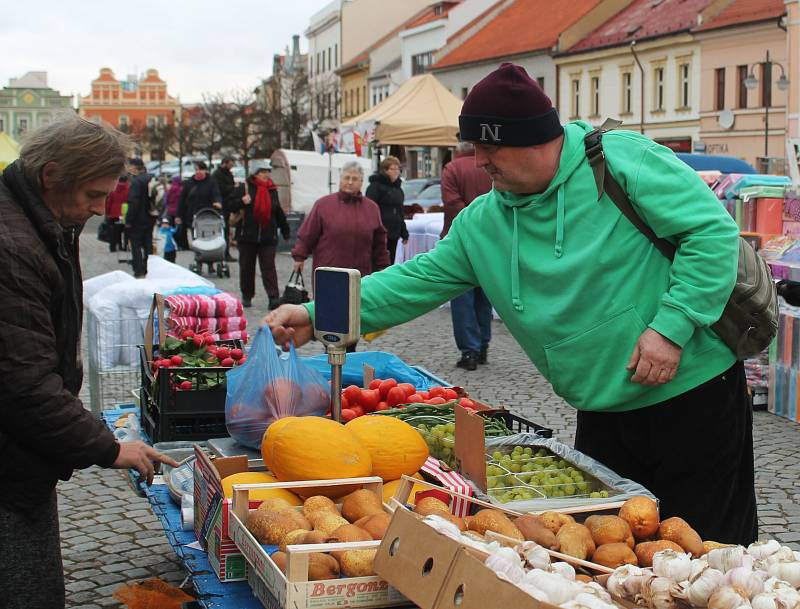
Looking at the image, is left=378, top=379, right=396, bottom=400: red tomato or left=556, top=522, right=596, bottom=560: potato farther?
left=378, top=379, right=396, bottom=400: red tomato

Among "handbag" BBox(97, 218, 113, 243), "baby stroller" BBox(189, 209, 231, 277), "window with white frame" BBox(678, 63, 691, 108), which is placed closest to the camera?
"baby stroller" BBox(189, 209, 231, 277)

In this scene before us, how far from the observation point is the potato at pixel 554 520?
2.60 meters

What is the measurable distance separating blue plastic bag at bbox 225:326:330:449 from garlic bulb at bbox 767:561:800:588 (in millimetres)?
1912

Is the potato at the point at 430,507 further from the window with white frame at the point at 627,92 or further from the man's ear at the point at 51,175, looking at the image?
the window with white frame at the point at 627,92

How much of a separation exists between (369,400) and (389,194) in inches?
315

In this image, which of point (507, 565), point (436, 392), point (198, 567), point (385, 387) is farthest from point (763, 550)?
point (385, 387)

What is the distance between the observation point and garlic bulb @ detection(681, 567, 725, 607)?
214 centimetres

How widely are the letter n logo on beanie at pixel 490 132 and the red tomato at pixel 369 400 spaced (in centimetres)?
188

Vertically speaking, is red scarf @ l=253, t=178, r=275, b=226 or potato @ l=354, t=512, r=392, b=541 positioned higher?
red scarf @ l=253, t=178, r=275, b=226

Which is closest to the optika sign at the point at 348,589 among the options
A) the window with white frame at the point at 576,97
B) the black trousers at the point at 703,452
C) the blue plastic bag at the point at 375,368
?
the black trousers at the point at 703,452

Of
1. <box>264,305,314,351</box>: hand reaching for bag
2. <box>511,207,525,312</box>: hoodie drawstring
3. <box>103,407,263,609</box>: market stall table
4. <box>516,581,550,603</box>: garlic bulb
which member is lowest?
<box>103,407,263,609</box>: market stall table

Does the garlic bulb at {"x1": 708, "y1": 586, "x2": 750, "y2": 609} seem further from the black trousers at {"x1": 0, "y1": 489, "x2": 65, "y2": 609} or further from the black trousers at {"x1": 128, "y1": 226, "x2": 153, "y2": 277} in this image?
the black trousers at {"x1": 128, "y1": 226, "x2": 153, "y2": 277}

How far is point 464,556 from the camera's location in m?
2.14

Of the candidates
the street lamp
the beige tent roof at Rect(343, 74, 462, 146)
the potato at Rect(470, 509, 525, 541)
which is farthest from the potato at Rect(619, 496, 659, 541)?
the street lamp
